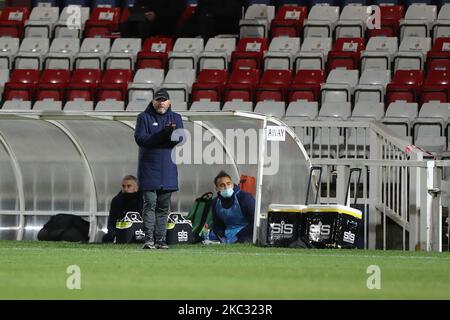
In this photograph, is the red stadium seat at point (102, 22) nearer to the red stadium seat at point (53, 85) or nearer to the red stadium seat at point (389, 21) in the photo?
the red stadium seat at point (53, 85)

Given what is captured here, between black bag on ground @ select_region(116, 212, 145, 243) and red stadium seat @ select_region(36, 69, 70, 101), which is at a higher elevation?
red stadium seat @ select_region(36, 69, 70, 101)

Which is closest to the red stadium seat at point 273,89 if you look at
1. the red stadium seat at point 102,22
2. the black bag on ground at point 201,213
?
the red stadium seat at point 102,22

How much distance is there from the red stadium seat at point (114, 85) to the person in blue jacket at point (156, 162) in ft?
33.8

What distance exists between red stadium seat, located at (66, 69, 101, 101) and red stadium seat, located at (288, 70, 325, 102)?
4.27 m

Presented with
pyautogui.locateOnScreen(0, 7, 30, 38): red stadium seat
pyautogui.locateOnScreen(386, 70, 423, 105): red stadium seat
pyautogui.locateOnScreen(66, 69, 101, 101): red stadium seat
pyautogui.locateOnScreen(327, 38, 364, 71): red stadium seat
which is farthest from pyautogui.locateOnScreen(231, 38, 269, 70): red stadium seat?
pyautogui.locateOnScreen(0, 7, 30, 38): red stadium seat

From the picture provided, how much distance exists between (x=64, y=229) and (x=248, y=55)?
8659 mm

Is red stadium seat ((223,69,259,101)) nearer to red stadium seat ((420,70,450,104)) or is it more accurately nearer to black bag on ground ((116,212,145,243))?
red stadium seat ((420,70,450,104))

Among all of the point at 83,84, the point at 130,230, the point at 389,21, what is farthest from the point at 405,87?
the point at 130,230

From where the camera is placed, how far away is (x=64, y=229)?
19.8 metres

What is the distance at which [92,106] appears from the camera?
26.4 m

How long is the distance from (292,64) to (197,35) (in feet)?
10.0

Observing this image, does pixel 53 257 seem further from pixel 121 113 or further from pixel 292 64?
pixel 292 64

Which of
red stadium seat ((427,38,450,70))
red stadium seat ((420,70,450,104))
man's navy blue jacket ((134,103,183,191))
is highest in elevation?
red stadium seat ((427,38,450,70))

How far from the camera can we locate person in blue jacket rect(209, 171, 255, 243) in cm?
1877
